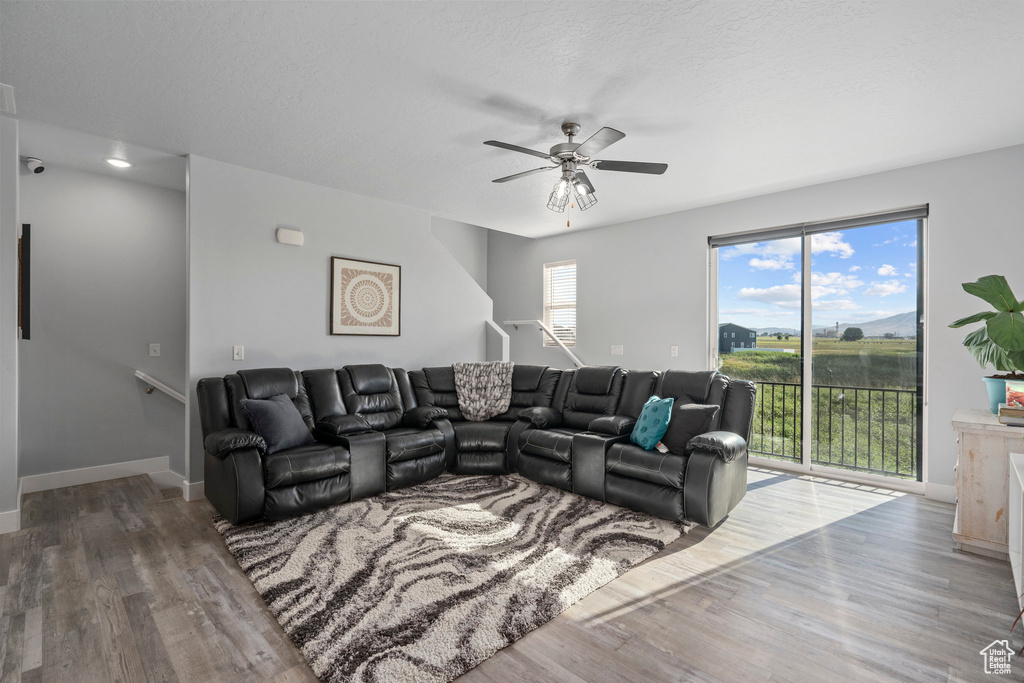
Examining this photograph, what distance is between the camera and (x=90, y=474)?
4094 millimetres

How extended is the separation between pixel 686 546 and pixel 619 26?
2.89 metres

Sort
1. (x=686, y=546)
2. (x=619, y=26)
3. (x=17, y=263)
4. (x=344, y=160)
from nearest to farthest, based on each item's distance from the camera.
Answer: (x=619, y=26) < (x=686, y=546) < (x=17, y=263) < (x=344, y=160)

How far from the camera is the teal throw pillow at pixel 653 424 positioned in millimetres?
3398

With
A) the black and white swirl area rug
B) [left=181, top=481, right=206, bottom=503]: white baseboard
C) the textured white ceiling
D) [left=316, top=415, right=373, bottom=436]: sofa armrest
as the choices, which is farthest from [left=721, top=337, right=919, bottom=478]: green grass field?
[left=181, top=481, right=206, bottom=503]: white baseboard

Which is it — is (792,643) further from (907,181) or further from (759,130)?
(907,181)

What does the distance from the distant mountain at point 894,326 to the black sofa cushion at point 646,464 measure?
250 cm

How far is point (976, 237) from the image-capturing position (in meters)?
3.62

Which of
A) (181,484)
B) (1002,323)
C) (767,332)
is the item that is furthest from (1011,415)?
(181,484)

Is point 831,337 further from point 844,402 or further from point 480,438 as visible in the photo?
point 480,438

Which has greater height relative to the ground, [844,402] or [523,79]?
[523,79]

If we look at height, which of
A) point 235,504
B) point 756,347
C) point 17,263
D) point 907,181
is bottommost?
point 235,504

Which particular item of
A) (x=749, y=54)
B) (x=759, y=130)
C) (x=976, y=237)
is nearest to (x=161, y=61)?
(x=749, y=54)

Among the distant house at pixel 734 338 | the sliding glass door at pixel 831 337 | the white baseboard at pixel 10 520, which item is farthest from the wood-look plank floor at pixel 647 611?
the distant house at pixel 734 338

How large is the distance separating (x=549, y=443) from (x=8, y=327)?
381 cm
